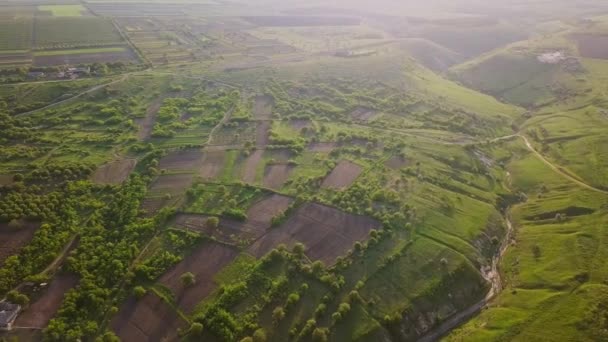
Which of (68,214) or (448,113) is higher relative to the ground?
(448,113)

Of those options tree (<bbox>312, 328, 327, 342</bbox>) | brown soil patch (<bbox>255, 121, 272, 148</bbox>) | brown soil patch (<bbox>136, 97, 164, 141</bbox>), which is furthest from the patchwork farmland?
brown soil patch (<bbox>136, 97, 164, 141</bbox>)

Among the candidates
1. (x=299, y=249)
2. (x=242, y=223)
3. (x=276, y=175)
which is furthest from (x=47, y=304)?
(x=276, y=175)

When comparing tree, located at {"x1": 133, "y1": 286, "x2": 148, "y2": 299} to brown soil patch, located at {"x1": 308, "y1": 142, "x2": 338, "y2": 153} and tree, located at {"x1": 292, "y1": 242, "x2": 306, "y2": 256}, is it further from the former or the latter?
brown soil patch, located at {"x1": 308, "y1": 142, "x2": 338, "y2": 153}

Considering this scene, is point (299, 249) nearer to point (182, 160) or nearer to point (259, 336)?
point (259, 336)

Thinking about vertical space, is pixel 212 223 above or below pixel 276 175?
below

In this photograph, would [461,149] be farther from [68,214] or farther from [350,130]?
[68,214]

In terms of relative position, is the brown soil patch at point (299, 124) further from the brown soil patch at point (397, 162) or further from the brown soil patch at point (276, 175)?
the brown soil patch at point (397, 162)

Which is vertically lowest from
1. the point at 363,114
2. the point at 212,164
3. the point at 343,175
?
the point at 212,164

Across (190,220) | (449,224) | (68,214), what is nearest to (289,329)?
(190,220)
